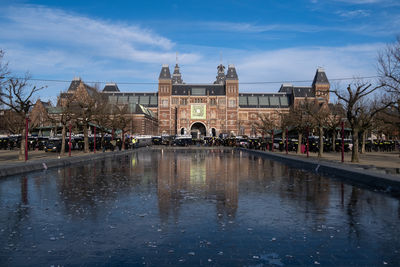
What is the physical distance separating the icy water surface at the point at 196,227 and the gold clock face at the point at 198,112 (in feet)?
354

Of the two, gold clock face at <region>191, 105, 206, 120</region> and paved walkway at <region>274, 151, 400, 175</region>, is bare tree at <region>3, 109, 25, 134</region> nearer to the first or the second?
paved walkway at <region>274, 151, 400, 175</region>

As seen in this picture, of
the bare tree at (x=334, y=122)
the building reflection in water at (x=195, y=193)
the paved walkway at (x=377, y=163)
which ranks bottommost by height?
the paved walkway at (x=377, y=163)

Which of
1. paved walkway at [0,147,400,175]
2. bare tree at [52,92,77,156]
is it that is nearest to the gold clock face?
bare tree at [52,92,77,156]

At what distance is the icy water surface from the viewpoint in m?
5.61

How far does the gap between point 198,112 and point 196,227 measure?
114 metres

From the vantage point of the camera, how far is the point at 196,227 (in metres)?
7.37

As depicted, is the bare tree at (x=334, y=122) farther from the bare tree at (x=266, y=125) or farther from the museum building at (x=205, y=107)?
the museum building at (x=205, y=107)

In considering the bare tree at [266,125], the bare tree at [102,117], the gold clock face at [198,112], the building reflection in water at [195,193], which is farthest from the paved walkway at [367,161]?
the gold clock face at [198,112]

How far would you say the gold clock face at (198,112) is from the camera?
12056 centimetres

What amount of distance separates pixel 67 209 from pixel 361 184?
1066cm

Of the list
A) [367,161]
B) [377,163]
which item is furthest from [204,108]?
[377,163]

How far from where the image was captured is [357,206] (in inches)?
390

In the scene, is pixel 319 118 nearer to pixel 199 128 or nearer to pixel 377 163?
pixel 377 163

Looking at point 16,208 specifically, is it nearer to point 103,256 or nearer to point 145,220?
point 145,220
